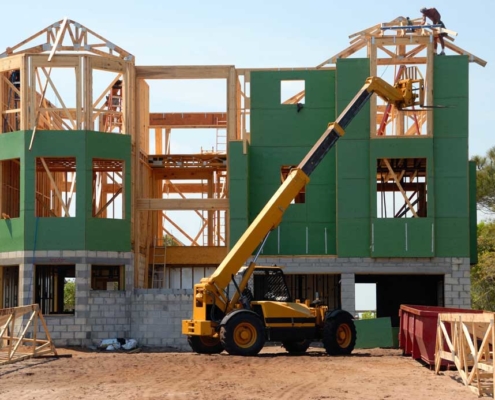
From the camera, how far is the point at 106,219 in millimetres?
37625

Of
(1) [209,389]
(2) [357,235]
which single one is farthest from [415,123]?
(1) [209,389]

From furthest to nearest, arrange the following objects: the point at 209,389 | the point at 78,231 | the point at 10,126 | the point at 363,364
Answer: the point at 10,126 < the point at 78,231 < the point at 363,364 < the point at 209,389

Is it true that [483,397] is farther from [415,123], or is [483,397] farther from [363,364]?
[415,123]

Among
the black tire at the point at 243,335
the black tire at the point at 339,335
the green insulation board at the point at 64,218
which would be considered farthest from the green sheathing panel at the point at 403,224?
the black tire at the point at 243,335

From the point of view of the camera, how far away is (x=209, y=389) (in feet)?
62.5

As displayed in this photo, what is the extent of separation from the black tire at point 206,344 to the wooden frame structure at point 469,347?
7.78m

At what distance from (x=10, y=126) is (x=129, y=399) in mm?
24617

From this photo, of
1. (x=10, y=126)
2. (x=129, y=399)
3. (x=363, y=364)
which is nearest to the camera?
(x=129, y=399)

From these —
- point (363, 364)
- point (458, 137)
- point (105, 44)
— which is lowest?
point (363, 364)

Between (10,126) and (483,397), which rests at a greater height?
(10,126)

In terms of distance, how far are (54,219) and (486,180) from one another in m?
25.5

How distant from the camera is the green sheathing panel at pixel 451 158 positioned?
3825cm

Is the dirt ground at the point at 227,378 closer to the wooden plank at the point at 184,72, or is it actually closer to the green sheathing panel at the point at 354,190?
the green sheathing panel at the point at 354,190

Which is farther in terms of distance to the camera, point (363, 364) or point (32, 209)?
point (32, 209)
